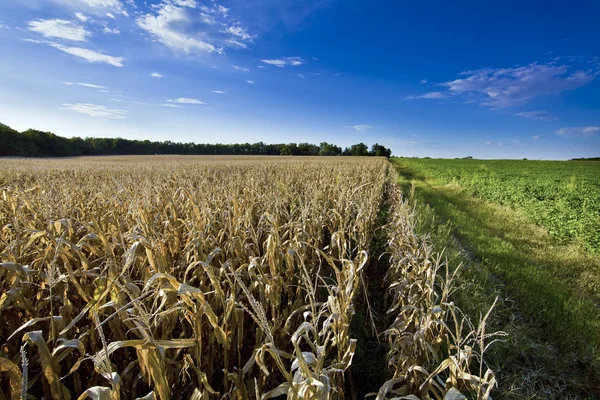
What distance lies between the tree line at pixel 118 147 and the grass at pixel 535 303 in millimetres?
33328

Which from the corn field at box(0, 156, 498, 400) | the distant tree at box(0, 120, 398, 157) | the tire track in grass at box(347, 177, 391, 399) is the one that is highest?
the distant tree at box(0, 120, 398, 157)

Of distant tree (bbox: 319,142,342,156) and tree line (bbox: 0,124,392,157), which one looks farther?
distant tree (bbox: 319,142,342,156)

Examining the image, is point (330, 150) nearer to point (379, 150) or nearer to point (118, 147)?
point (379, 150)

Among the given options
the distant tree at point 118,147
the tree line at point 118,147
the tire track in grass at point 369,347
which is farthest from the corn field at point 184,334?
the distant tree at point 118,147

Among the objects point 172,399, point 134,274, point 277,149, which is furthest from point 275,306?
point 277,149

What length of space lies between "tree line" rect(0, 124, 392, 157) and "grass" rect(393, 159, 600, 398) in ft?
109

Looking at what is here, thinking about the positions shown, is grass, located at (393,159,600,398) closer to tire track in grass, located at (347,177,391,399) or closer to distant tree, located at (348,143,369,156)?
tire track in grass, located at (347,177,391,399)

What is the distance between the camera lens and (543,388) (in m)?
2.70

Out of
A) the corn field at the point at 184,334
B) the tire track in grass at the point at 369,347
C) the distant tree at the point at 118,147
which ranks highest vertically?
the distant tree at the point at 118,147

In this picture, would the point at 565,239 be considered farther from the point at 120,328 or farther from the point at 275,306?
the point at 120,328

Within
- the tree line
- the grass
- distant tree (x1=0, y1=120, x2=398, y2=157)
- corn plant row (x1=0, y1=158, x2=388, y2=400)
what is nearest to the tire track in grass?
corn plant row (x1=0, y1=158, x2=388, y2=400)

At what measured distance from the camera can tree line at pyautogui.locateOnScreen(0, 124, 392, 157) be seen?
46562 millimetres

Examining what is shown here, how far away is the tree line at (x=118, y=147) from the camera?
46.6 metres

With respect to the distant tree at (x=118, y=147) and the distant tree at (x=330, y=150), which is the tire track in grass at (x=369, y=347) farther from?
the distant tree at (x=330, y=150)
